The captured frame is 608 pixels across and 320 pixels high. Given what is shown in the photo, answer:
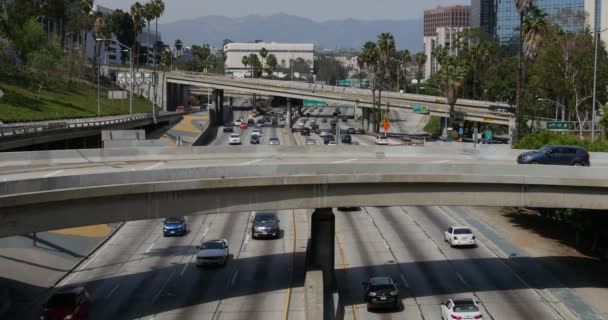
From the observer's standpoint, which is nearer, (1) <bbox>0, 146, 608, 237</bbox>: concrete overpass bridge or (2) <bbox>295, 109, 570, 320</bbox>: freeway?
(1) <bbox>0, 146, 608, 237</bbox>: concrete overpass bridge

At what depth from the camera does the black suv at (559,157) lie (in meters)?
41.9

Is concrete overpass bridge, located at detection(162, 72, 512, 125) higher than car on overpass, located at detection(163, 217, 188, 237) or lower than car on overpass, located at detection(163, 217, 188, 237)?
higher

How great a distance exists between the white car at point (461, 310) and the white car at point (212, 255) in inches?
579

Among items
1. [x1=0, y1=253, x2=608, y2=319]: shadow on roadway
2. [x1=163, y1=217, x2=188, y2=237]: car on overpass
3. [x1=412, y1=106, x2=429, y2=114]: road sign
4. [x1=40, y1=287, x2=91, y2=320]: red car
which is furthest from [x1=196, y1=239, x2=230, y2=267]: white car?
[x1=412, y1=106, x2=429, y2=114]: road sign

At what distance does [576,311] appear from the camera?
36625 mm

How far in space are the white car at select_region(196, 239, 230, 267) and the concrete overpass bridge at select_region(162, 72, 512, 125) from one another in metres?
75.7

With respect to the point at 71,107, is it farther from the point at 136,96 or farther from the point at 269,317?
the point at 269,317

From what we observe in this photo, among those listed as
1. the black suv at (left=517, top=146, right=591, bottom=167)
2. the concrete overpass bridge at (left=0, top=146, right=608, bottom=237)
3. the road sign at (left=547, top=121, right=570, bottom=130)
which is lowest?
the concrete overpass bridge at (left=0, top=146, right=608, bottom=237)

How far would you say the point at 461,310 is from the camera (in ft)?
112

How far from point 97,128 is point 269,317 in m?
50.2

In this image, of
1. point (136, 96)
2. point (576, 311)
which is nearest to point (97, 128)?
point (576, 311)

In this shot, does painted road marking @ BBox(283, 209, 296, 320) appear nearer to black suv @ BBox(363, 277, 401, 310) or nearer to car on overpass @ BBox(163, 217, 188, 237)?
black suv @ BBox(363, 277, 401, 310)

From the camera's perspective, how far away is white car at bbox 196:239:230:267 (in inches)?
1753

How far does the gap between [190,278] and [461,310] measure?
15.4m
